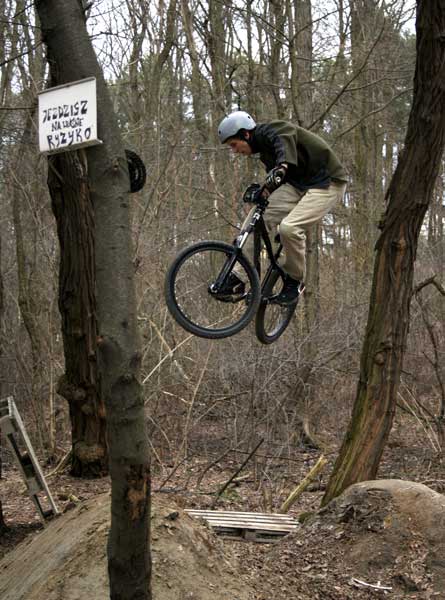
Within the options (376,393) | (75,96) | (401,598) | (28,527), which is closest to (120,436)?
(75,96)

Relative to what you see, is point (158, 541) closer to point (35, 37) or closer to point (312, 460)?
point (312, 460)

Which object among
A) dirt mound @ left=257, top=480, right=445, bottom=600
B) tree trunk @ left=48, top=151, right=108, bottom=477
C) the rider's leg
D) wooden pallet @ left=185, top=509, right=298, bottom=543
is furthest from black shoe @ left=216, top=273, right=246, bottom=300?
tree trunk @ left=48, top=151, right=108, bottom=477

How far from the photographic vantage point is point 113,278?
336 cm

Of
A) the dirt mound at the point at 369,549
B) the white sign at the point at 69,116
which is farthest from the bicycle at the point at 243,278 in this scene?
the white sign at the point at 69,116

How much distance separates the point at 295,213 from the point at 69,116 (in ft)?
9.71

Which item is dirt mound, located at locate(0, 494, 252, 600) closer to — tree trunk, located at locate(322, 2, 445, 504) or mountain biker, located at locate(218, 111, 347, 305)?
mountain biker, located at locate(218, 111, 347, 305)

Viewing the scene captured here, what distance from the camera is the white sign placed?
10.8ft

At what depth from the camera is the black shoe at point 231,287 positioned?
19.0 ft

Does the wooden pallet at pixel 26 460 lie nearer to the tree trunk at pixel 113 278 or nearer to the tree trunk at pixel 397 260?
the tree trunk at pixel 397 260

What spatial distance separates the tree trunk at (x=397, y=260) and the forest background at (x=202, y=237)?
2567 mm

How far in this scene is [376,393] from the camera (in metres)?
6.95

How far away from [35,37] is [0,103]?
48.0 inches

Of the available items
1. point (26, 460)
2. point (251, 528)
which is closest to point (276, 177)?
point (251, 528)

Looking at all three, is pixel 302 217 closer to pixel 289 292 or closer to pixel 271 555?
pixel 289 292
